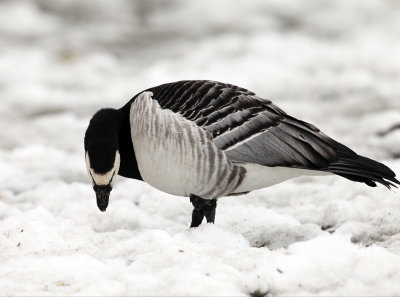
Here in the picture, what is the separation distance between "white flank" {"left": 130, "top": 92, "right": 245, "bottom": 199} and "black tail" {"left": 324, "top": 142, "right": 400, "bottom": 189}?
788mm

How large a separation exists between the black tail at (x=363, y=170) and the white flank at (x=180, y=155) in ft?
2.58

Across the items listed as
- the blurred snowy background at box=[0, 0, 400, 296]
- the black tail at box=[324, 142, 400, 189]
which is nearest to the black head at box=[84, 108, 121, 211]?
the blurred snowy background at box=[0, 0, 400, 296]

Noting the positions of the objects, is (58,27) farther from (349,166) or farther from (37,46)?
(349,166)

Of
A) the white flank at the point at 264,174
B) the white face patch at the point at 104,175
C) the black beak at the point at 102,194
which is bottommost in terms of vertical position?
the black beak at the point at 102,194

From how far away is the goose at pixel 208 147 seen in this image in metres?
5.17

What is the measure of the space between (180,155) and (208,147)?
0.77 ft

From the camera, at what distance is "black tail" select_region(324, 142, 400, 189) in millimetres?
5137

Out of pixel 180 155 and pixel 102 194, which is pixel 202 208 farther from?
pixel 102 194

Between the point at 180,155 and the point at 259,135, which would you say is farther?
the point at 259,135

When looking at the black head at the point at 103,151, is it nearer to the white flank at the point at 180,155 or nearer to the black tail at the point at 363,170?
the white flank at the point at 180,155

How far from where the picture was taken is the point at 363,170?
516 cm

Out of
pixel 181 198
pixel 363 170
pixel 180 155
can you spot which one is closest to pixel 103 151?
pixel 180 155

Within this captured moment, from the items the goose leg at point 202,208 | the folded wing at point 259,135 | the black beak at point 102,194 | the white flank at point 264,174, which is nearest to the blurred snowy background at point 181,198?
the goose leg at point 202,208

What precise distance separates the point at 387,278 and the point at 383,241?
1359 millimetres
